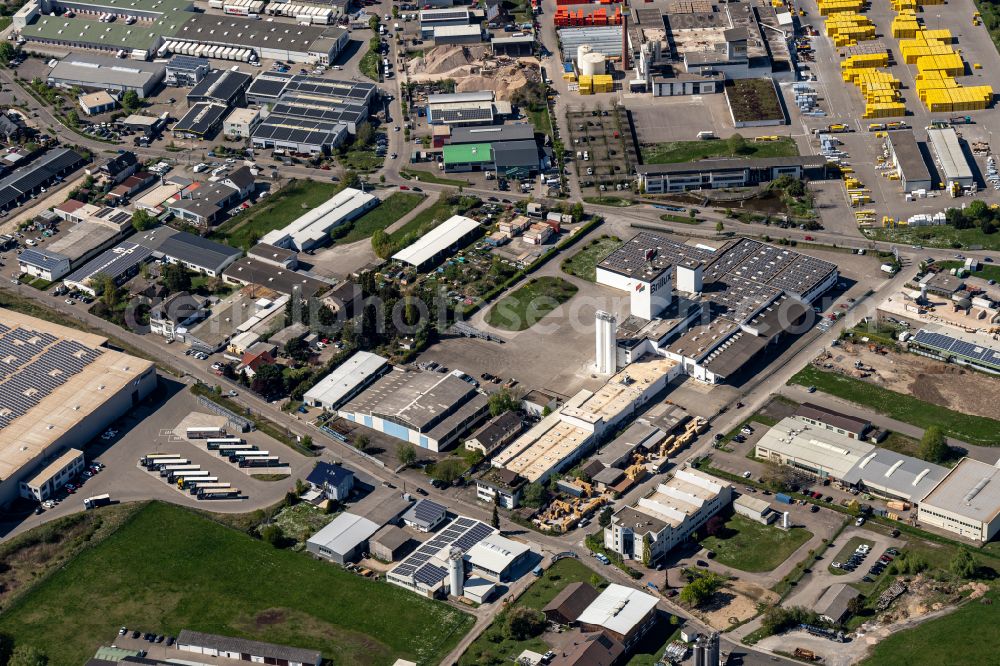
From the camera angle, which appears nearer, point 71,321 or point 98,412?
point 98,412

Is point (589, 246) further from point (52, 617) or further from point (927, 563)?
point (52, 617)

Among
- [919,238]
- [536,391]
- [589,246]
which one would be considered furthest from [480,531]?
[919,238]

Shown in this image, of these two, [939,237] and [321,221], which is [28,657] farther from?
[939,237]

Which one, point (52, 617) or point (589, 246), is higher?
point (589, 246)

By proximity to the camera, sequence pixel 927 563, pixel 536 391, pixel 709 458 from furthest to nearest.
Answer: pixel 536 391 → pixel 709 458 → pixel 927 563

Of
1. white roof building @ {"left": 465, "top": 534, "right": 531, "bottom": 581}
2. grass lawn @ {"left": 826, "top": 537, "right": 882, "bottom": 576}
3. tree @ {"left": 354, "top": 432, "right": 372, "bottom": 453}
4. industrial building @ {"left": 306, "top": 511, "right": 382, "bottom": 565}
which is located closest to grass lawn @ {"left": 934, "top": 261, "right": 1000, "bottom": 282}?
grass lawn @ {"left": 826, "top": 537, "right": 882, "bottom": 576}

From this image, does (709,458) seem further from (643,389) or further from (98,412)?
(98,412)

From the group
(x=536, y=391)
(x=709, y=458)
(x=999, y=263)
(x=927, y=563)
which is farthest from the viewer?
(x=999, y=263)
